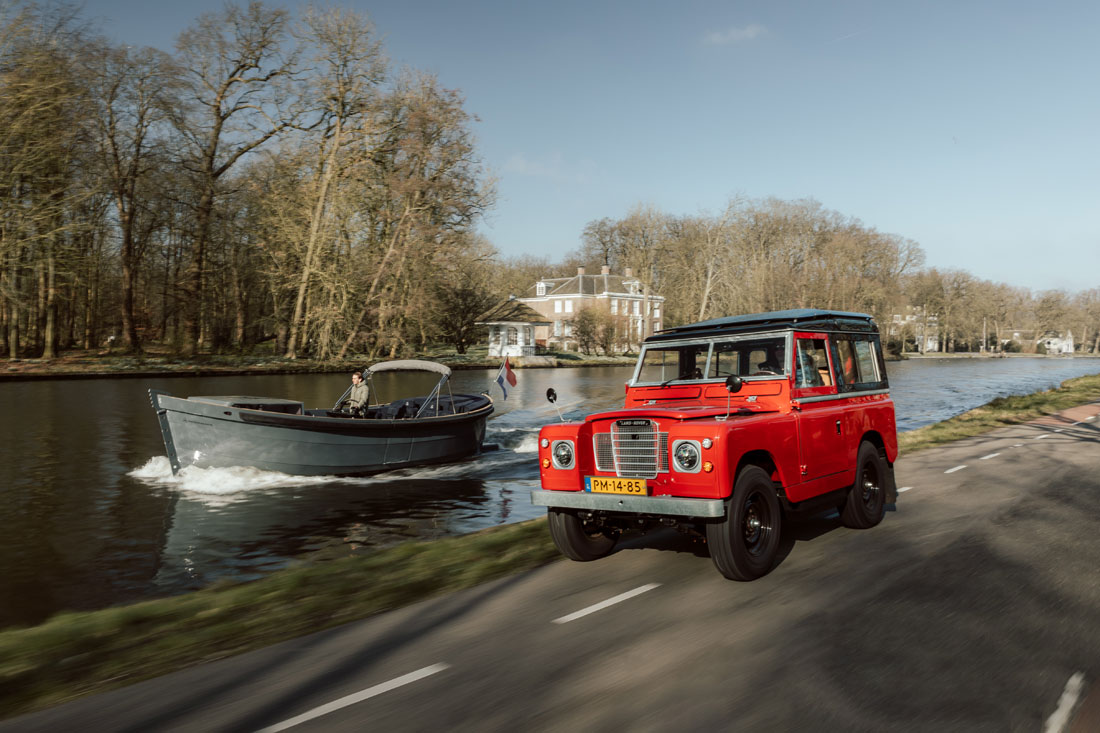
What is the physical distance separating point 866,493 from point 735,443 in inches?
130

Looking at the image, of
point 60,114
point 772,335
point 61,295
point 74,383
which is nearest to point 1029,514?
point 772,335

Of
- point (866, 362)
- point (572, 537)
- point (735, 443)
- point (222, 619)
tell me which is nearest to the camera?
point (735, 443)

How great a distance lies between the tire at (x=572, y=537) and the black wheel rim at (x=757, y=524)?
1628 mm

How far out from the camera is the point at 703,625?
5512mm

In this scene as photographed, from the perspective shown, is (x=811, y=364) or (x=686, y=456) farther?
(x=811, y=364)

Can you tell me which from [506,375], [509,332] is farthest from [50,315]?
[509,332]

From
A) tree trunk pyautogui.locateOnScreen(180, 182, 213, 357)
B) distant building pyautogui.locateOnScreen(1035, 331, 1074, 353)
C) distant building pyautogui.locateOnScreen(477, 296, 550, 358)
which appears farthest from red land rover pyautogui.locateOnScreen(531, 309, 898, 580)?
distant building pyautogui.locateOnScreen(1035, 331, 1074, 353)

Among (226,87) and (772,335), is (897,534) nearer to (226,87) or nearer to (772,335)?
(772,335)

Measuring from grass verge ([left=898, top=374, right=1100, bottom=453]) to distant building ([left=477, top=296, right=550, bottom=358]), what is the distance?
50.9 meters

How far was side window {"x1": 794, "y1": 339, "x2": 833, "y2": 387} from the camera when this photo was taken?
7863 mm

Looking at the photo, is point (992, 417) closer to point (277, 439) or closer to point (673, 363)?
point (673, 363)

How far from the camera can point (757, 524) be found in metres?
6.79

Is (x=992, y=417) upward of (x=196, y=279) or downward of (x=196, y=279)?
downward

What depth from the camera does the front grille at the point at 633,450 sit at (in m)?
6.57
